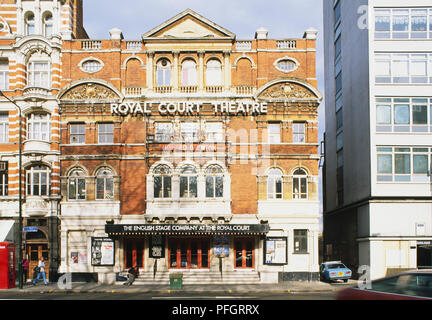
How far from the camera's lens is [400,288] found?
314 inches

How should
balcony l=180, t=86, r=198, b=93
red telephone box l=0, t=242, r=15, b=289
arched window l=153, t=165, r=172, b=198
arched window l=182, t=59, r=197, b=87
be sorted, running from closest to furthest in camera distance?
red telephone box l=0, t=242, r=15, b=289 < arched window l=153, t=165, r=172, b=198 < balcony l=180, t=86, r=198, b=93 < arched window l=182, t=59, r=197, b=87

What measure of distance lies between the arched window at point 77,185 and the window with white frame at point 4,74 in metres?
7.95

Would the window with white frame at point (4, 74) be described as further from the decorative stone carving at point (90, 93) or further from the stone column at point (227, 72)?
the stone column at point (227, 72)

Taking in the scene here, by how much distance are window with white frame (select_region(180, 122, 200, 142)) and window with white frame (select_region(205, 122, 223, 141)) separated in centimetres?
71

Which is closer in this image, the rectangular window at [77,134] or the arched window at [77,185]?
the arched window at [77,185]

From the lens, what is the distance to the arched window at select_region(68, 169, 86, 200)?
30234 mm

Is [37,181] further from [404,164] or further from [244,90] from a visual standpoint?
[404,164]

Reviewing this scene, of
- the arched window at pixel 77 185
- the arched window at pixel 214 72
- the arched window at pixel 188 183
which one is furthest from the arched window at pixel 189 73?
the arched window at pixel 77 185

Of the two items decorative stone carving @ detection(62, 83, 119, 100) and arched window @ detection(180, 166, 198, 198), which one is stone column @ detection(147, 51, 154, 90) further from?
arched window @ detection(180, 166, 198, 198)

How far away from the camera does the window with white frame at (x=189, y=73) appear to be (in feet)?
102

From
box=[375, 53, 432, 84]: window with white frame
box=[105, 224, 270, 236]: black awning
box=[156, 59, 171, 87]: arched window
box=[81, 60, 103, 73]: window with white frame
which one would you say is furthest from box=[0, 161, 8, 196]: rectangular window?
box=[375, 53, 432, 84]: window with white frame

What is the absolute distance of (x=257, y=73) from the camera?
30938 mm
